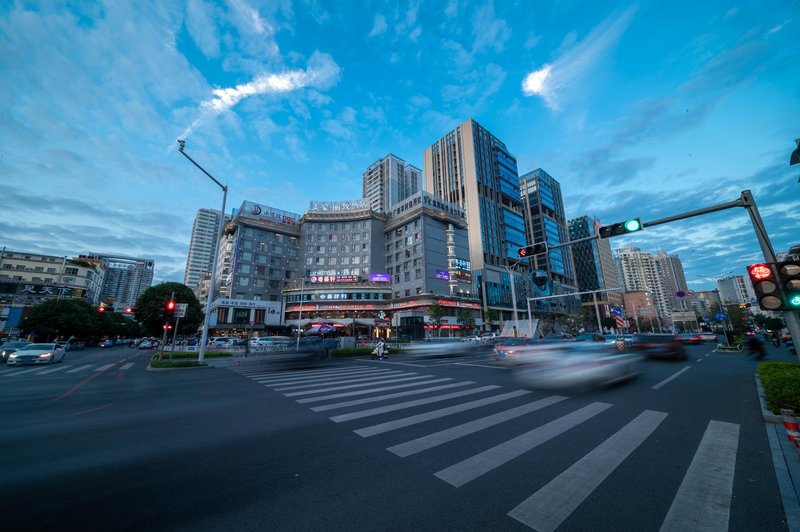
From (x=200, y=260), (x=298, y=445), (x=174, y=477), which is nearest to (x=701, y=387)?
(x=298, y=445)

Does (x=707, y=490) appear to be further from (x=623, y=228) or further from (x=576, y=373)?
(x=623, y=228)

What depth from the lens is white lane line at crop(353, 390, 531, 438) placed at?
19.8 feet

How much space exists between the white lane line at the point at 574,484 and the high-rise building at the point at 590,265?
138 metres

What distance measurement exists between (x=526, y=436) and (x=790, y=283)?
6.05m

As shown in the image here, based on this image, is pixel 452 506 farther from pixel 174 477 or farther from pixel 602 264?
pixel 602 264

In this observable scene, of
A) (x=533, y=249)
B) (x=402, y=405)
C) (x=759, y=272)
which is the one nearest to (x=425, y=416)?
(x=402, y=405)

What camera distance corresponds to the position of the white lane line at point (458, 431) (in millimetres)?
5105

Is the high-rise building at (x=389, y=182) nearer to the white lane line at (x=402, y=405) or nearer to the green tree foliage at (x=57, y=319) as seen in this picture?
the green tree foliage at (x=57, y=319)

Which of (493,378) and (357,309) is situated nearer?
(493,378)

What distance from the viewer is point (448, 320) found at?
6231 cm

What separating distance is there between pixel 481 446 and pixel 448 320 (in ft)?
191

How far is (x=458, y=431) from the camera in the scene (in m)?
5.92

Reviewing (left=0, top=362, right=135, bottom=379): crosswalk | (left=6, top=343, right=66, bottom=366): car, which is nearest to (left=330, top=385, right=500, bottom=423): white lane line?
(left=0, top=362, right=135, bottom=379): crosswalk

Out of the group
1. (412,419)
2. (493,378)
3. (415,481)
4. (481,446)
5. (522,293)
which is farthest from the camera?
(522,293)
